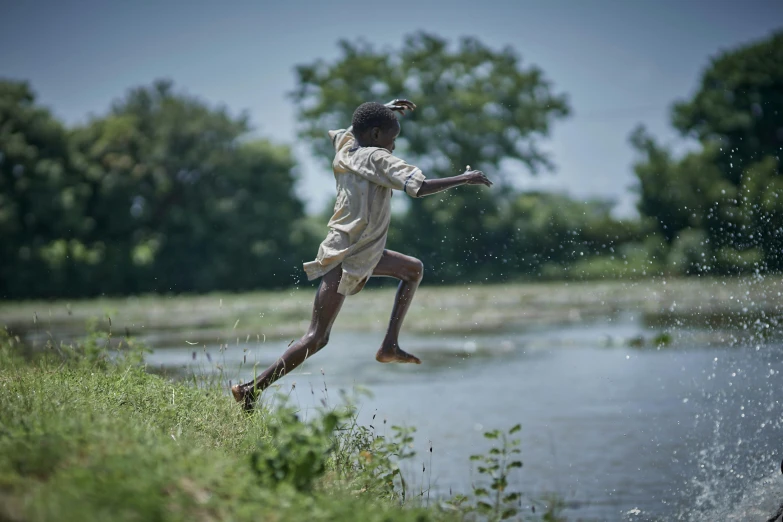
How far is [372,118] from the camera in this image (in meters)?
7.01

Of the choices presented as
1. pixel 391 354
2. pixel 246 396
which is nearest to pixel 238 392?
pixel 246 396

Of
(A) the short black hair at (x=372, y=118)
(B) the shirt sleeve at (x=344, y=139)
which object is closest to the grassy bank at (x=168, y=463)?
(B) the shirt sleeve at (x=344, y=139)

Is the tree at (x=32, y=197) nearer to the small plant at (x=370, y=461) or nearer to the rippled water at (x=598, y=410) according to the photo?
the rippled water at (x=598, y=410)

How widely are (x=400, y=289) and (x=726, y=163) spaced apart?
136 ft

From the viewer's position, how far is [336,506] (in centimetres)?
450

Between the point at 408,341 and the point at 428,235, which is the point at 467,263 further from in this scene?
the point at 408,341

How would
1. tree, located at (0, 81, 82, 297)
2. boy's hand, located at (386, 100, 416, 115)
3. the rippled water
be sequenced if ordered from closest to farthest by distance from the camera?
boy's hand, located at (386, 100, 416, 115) < the rippled water < tree, located at (0, 81, 82, 297)

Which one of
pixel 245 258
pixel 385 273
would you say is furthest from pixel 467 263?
pixel 385 273

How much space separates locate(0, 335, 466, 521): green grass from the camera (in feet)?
13.3

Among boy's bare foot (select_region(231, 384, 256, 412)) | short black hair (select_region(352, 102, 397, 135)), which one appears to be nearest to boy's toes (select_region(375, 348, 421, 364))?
boy's bare foot (select_region(231, 384, 256, 412))

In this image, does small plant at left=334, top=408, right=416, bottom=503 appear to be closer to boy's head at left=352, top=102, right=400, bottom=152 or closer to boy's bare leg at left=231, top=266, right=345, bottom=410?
boy's bare leg at left=231, top=266, right=345, bottom=410

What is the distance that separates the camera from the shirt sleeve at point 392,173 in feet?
21.4

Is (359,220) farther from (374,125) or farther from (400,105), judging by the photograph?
(400,105)

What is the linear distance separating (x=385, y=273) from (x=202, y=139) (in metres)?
39.1
